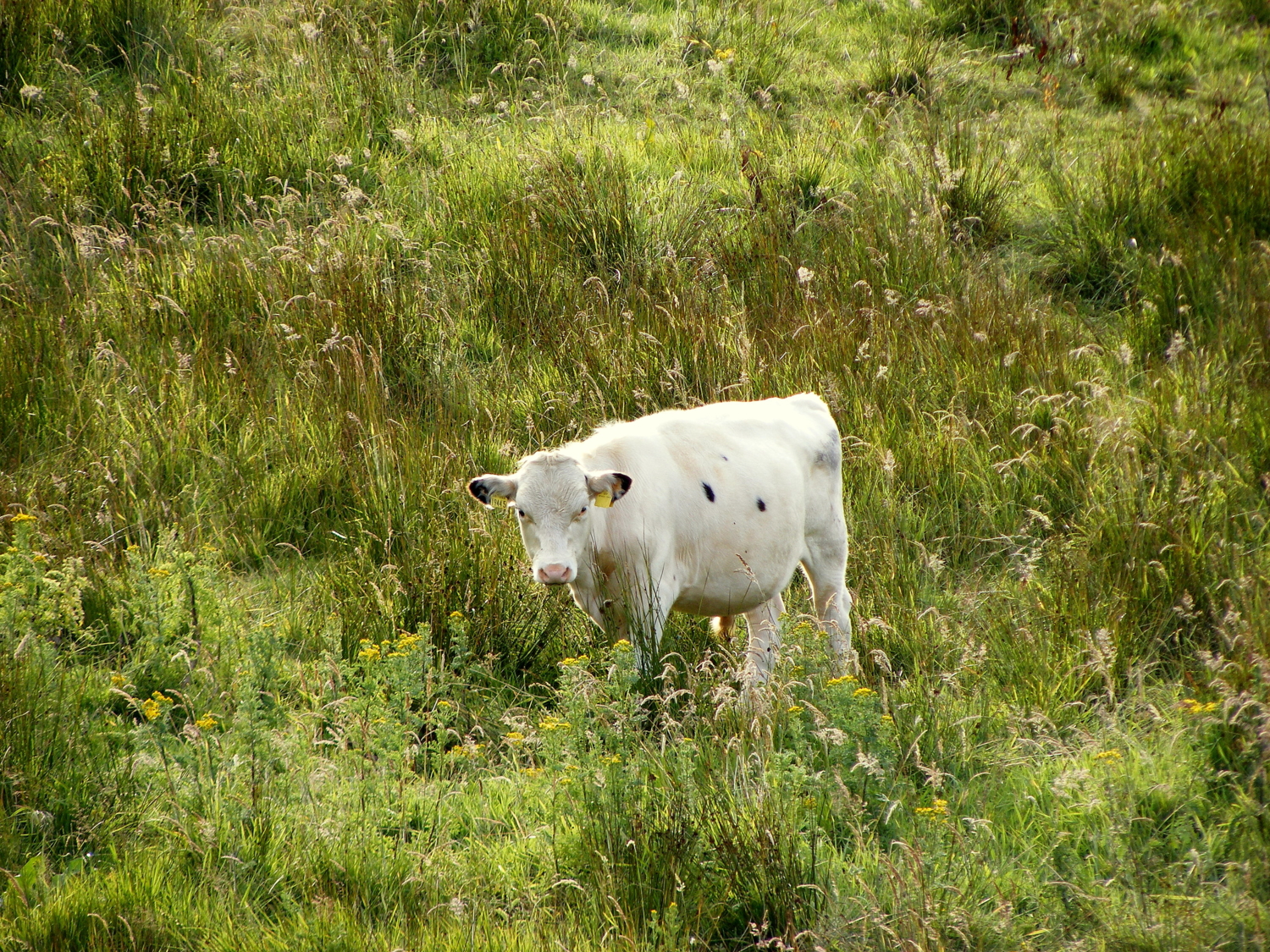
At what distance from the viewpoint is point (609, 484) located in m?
4.15

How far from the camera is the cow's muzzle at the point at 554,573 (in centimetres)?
388

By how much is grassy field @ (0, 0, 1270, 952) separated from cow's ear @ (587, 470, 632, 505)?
71cm

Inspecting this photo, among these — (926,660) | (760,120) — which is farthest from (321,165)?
(926,660)

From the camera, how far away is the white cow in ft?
13.6

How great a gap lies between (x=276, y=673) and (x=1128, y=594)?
3.44 metres

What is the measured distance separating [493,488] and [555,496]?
11.1 inches

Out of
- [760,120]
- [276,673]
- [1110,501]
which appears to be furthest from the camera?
[760,120]

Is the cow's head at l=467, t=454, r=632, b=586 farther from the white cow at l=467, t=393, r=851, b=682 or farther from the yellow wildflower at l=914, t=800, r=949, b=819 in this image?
the yellow wildflower at l=914, t=800, r=949, b=819

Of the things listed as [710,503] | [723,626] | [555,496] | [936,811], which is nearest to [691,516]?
[710,503]

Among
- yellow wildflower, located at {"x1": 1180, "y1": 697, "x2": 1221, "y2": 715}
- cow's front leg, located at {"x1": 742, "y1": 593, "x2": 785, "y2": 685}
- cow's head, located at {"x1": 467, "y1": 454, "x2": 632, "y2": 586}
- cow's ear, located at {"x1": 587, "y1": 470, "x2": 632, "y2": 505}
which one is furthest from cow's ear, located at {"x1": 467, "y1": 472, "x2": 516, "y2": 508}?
yellow wildflower, located at {"x1": 1180, "y1": 697, "x2": 1221, "y2": 715}

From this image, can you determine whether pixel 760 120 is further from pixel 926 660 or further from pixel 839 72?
pixel 926 660

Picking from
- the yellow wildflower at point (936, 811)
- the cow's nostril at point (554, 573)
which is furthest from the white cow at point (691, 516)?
the yellow wildflower at point (936, 811)

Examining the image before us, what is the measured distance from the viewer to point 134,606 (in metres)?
4.18

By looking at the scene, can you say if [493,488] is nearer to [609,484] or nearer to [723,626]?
[609,484]
